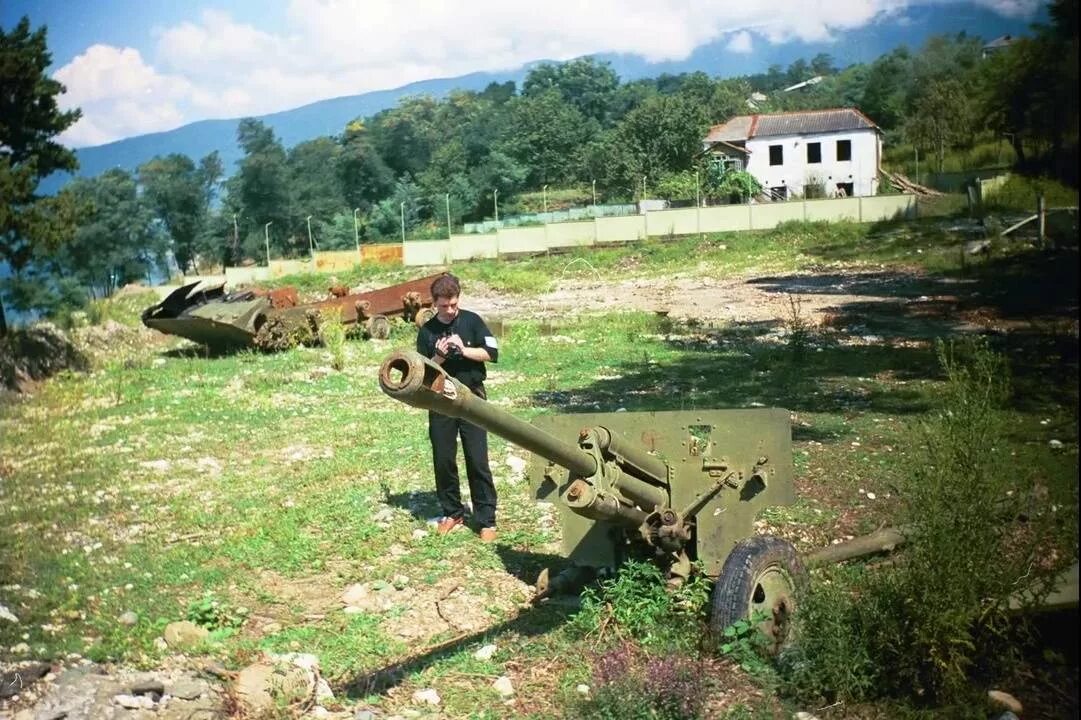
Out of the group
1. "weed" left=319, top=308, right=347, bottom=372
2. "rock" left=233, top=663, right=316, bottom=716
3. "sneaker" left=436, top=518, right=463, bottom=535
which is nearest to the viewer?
"rock" left=233, top=663, right=316, bottom=716

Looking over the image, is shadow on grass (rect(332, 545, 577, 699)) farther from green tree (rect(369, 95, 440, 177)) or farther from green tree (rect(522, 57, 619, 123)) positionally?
green tree (rect(522, 57, 619, 123))

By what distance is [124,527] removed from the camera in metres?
7.84

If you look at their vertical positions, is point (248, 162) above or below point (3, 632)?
above

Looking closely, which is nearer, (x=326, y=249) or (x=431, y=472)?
(x=431, y=472)

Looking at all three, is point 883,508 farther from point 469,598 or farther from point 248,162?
point 248,162

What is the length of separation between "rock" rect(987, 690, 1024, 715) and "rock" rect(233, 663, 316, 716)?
2.90m

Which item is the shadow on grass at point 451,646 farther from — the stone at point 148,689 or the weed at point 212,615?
the weed at point 212,615

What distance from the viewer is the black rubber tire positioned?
18172 mm

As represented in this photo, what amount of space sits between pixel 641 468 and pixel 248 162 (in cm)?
2366

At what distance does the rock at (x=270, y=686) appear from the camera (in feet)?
16.5

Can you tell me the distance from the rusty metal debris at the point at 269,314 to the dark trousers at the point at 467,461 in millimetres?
10530

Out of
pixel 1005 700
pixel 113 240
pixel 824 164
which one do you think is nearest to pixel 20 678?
pixel 1005 700

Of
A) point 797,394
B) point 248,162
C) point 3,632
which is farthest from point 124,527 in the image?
point 248,162

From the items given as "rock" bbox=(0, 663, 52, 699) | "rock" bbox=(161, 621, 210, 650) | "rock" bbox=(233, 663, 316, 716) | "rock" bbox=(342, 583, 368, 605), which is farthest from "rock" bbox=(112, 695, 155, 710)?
"rock" bbox=(342, 583, 368, 605)
